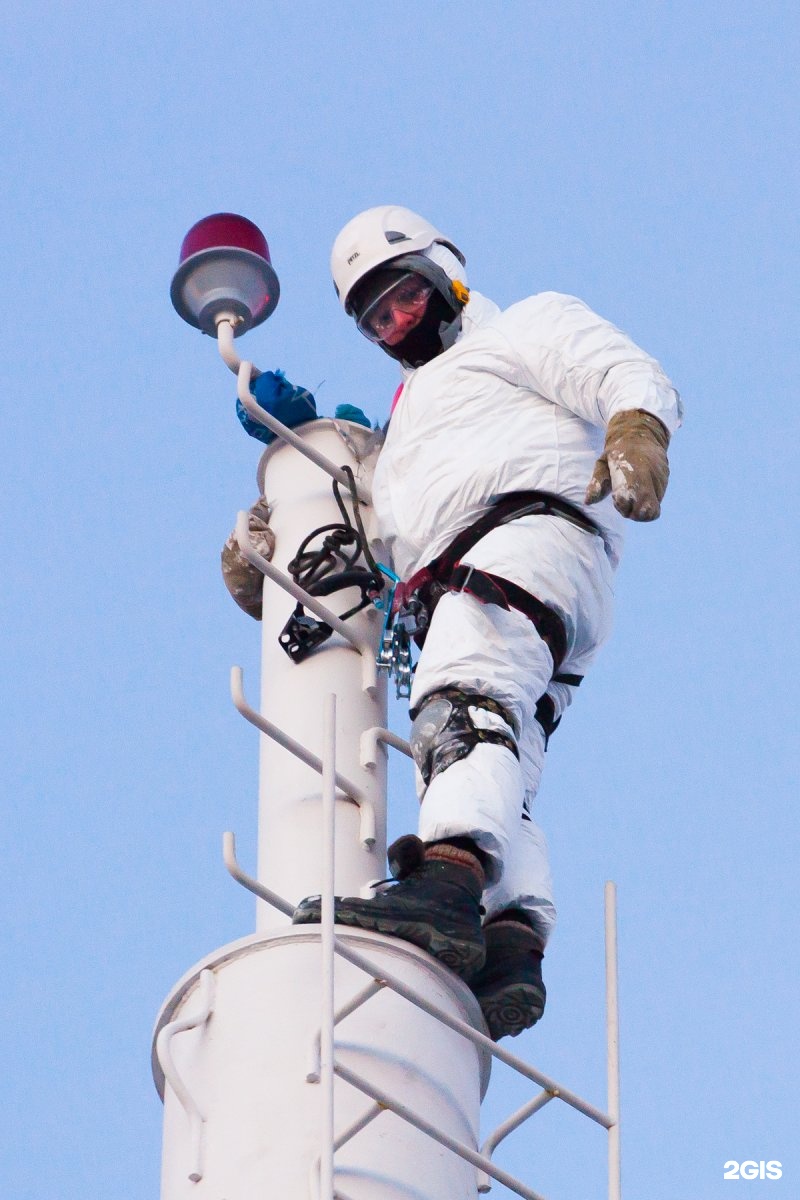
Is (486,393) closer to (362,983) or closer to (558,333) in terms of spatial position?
(558,333)

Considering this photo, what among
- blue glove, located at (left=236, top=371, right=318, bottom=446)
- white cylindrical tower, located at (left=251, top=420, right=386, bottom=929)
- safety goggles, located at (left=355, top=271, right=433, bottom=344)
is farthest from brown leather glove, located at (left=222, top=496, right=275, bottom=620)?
safety goggles, located at (left=355, top=271, right=433, bottom=344)

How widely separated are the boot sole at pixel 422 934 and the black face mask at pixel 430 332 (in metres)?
3.01

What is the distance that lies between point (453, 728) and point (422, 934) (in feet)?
2.73

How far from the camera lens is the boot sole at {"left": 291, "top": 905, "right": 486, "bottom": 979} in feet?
27.4

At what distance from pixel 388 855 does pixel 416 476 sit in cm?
190

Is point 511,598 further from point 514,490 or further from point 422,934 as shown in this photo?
point 422,934

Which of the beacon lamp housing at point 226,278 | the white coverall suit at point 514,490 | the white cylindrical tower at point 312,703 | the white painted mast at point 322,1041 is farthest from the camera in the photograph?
the beacon lamp housing at point 226,278

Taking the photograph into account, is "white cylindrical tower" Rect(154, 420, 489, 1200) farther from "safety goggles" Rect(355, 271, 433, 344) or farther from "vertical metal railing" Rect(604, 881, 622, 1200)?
"safety goggles" Rect(355, 271, 433, 344)

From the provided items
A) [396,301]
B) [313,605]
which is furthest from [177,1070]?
[396,301]

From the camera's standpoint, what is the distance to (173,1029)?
8211 millimetres

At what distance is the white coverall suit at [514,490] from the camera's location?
9148 millimetres

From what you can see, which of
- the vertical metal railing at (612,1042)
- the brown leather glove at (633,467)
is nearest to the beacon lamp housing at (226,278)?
the brown leather glove at (633,467)

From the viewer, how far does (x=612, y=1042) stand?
8.00 m

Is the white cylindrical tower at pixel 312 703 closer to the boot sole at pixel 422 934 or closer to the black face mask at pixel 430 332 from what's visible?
the black face mask at pixel 430 332
